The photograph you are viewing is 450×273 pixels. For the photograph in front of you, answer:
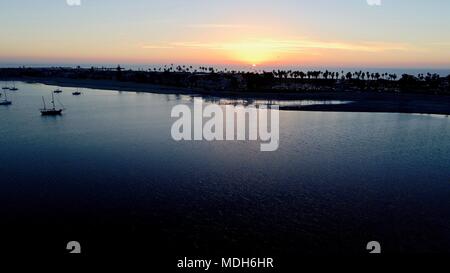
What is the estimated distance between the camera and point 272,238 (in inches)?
688

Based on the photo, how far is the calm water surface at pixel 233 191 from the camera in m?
17.9

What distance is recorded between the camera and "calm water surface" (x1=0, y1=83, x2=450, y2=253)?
1788cm

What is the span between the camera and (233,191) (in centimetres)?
2380

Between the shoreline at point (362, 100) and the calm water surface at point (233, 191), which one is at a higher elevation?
the shoreline at point (362, 100)

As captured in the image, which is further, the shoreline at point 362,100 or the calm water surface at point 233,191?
the shoreline at point 362,100

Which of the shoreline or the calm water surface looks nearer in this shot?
the calm water surface

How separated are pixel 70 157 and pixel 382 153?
1237 inches

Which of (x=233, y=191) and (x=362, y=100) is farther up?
(x=362, y=100)

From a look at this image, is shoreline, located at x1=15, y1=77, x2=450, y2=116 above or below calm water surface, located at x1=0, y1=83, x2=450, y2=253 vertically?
above

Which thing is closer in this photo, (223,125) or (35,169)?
(35,169)

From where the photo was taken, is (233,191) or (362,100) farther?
(362,100)

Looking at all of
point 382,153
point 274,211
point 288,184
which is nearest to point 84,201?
point 274,211
